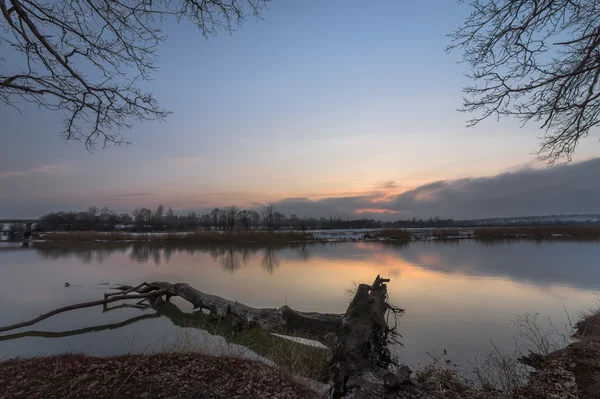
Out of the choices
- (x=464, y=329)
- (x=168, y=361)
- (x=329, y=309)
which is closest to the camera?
(x=168, y=361)

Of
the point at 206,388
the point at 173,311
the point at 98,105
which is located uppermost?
the point at 98,105

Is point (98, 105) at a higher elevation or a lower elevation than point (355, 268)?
higher

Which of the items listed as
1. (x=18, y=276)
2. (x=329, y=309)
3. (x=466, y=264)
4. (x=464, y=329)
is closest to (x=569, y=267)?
(x=466, y=264)

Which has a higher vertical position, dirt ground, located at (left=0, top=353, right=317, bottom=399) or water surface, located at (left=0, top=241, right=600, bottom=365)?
dirt ground, located at (left=0, top=353, right=317, bottom=399)

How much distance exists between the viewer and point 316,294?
11.2m

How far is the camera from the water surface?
7.09 m

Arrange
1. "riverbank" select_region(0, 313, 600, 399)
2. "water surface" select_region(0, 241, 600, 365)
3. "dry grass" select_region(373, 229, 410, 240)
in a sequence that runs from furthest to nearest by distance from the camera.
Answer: "dry grass" select_region(373, 229, 410, 240) < "water surface" select_region(0, 241, 600, 365) < "riverbank" select_region(0, 313, 600, 399)

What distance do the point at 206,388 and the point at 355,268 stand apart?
45.2 ft

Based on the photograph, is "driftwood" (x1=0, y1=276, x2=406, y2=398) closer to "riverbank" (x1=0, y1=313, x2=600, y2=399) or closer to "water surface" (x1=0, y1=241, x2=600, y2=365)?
"riverbank" (x1=0, y1=313, x2=600, y2=399)

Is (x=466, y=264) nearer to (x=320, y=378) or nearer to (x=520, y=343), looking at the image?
(x=520, y=343)

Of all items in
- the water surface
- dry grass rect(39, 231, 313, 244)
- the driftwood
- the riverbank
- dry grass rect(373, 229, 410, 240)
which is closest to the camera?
the riverbank

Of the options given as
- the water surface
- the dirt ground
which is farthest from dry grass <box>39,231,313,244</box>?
the dirt ground

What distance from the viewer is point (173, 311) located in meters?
10.2

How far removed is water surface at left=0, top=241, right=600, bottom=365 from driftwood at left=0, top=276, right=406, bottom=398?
0.95 metres
